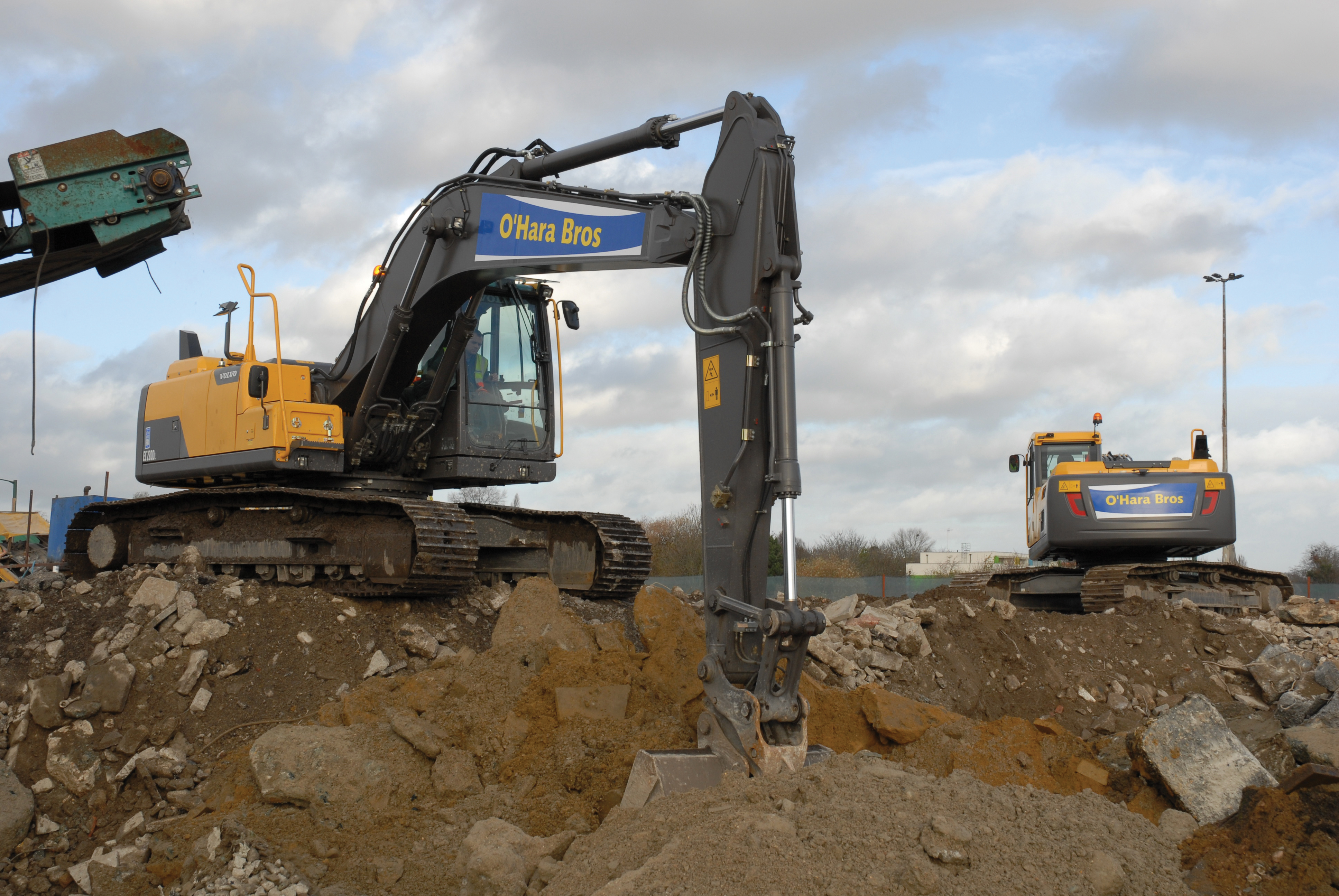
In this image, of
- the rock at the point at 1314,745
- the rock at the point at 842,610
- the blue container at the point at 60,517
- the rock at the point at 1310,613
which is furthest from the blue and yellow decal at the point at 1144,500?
the blue container at the point at 60,517

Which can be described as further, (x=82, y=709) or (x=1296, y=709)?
(x=82, y=709)

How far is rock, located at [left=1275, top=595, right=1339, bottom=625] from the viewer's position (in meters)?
14.2

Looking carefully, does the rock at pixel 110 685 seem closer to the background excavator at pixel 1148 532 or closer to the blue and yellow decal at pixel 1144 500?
the background excavator at pixel 1148 532

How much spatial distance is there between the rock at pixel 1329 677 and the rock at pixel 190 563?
9210mm

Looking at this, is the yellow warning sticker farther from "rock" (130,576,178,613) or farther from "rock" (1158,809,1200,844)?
"rock" (130,576,178,613)

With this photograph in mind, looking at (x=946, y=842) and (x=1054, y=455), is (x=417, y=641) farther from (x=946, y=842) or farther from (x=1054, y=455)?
(x=1054, y=455)

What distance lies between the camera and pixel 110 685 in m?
7.17

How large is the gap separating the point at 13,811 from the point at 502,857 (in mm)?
3447

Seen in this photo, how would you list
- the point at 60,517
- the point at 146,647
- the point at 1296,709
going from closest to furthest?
the point at 1296,709 → the point at 146,647 → the point at 60,517

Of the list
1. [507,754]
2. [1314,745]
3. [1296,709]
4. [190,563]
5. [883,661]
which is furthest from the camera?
[190,563]

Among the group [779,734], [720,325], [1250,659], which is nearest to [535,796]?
[779,734]

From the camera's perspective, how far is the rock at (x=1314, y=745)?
5.43 meters

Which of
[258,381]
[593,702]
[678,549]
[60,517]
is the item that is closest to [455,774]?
[593,702]

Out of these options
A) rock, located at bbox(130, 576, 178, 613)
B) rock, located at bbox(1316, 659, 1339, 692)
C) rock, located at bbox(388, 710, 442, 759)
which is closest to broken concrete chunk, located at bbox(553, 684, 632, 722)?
rock, located at bbox(388, 710, 442, 759)
